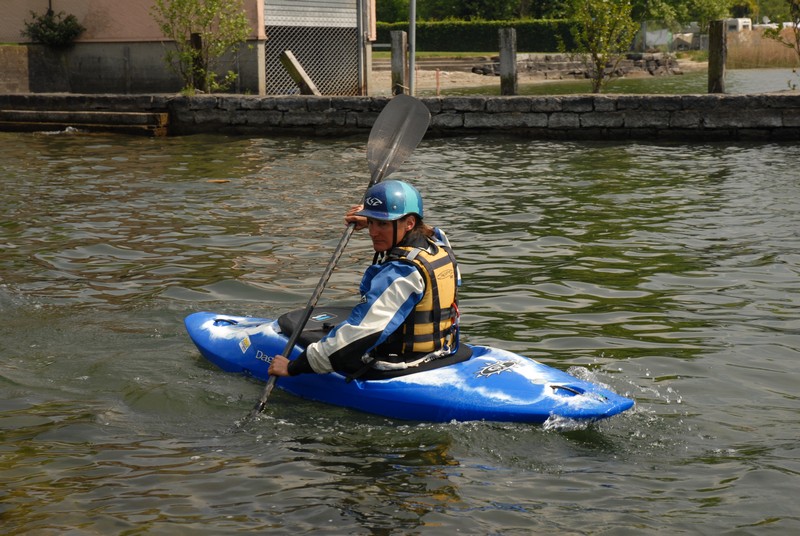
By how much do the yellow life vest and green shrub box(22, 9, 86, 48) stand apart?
1826 centimetres

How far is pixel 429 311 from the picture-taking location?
5457mm

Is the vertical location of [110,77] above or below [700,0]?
below

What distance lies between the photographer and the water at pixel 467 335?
4.51 m

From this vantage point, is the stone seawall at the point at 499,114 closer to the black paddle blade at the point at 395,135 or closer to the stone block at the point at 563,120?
the stone block at the point at 563,120

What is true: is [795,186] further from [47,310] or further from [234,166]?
[47,310]

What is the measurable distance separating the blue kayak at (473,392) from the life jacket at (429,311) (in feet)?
0.37

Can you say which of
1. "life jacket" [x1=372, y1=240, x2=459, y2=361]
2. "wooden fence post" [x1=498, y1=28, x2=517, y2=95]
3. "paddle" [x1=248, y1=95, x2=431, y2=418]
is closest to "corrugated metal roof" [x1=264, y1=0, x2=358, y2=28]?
"wooden fence post" [x1=498, y1=28, x2=517, y2=95]

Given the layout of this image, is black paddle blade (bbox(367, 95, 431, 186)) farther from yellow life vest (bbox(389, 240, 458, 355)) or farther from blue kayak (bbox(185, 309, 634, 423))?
yellow life vest (bbox(389, 240, 458, 355))

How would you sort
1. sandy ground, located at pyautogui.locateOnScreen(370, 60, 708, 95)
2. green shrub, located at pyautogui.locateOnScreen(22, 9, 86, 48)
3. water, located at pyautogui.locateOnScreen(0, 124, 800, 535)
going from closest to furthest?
water, located at pyautogui.locateOnScreen(0, 124, 800, 535) → green shrub, located at pyautogui.locateOnScreen(22, 9, 86, 48) → sandy ground, located at pyautogui.locateOnScreen(370, 60, 708, 95)

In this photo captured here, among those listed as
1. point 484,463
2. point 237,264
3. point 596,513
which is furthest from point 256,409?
point 237,264

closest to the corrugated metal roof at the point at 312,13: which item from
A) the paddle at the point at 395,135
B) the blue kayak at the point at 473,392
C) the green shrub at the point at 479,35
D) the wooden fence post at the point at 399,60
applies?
the wooden fence post at the point at 399,60

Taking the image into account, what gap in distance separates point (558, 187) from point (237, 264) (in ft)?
16.9

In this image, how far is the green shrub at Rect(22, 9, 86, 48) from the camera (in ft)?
71.2

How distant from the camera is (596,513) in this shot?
4422 mm
